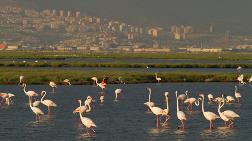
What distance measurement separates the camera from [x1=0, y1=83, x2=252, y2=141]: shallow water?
38.7 meters

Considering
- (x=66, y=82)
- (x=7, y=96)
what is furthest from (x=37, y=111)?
(x=66, y=82)

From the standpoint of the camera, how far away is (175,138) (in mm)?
38219

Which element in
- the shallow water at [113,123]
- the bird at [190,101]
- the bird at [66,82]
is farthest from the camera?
the bird at [66,82]

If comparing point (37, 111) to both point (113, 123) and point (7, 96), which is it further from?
point (7, 96)

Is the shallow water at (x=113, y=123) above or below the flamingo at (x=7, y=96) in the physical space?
below

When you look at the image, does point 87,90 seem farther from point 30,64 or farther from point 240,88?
point 30,64

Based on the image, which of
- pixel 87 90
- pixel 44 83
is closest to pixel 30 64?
pixel 44 83

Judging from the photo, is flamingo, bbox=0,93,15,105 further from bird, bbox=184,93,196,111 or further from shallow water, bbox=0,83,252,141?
bird, bbox=184,93,196,111

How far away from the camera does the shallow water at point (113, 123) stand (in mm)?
38719

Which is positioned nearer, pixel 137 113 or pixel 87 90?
pixel 137 113

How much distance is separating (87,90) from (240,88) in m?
15.8

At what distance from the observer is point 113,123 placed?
43531 mm

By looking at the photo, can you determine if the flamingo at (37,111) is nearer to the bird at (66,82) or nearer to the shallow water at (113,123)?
the shallow water at (113,123)

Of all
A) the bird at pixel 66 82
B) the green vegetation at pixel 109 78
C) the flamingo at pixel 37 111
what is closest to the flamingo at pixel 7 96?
the flamingo at pixel 37 111
